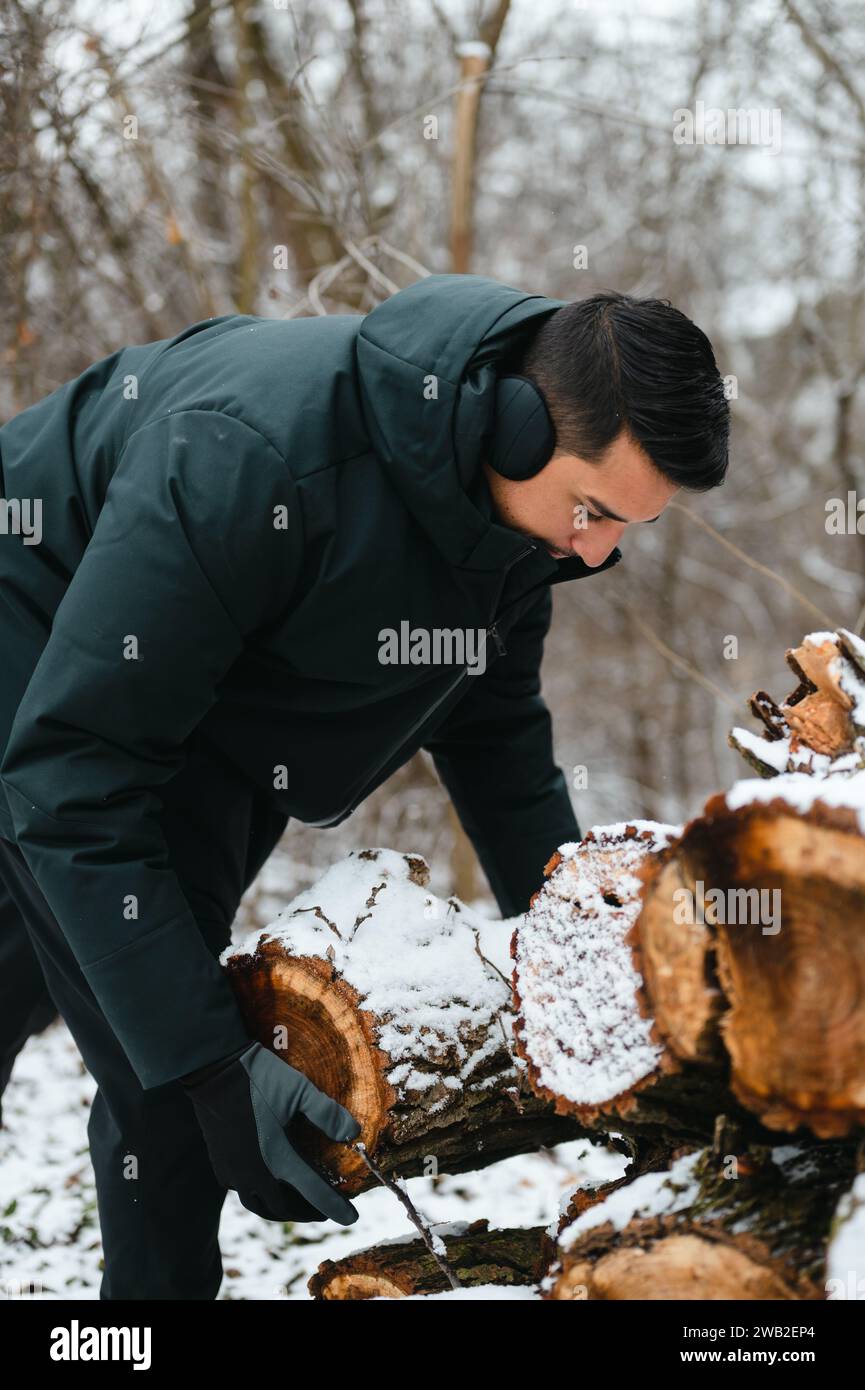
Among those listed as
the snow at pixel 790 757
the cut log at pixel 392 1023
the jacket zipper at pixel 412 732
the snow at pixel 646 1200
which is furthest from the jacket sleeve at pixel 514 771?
the snow at pixel 646 1200

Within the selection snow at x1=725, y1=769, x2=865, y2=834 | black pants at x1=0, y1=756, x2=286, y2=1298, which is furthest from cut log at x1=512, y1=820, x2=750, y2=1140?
black pants at x1=0, y1=756, x2=286, y2=1298

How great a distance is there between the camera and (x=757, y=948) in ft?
3.93

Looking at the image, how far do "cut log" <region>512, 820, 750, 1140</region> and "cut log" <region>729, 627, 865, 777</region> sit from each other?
0.65 ft

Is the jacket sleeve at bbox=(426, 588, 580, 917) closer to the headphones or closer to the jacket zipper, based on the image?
the jacket zipper

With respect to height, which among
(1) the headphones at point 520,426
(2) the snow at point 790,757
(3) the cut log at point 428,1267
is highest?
(1) the headphones at point 520,426

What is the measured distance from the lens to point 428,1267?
1674mm

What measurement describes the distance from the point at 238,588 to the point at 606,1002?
2.39 feet

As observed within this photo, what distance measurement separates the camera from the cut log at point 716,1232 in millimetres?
1241

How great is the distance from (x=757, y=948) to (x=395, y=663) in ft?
2.44

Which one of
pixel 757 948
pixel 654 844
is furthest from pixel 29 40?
pixel 757 948

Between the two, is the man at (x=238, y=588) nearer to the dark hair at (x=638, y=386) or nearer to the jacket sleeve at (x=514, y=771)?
the dark hair at (x=638, y=386)

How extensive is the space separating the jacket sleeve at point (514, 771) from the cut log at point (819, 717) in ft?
2.57

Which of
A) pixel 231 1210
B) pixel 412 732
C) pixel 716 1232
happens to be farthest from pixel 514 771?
pixel 231 1210
